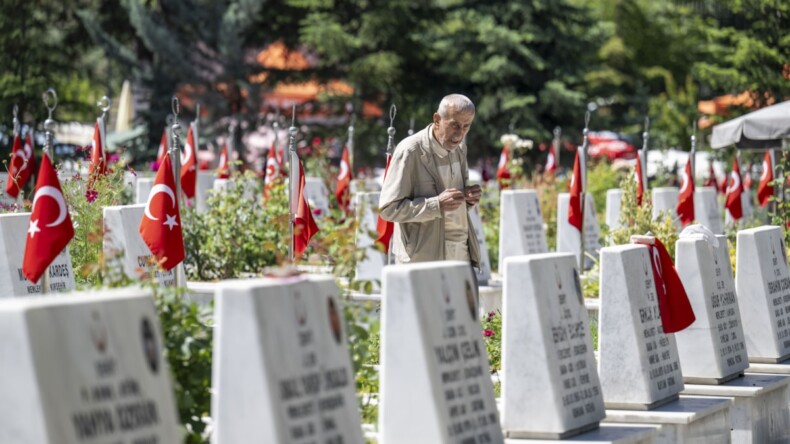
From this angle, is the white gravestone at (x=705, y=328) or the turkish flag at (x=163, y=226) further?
the turkish flag at (x=163, y=226)

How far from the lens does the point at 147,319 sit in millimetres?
5344

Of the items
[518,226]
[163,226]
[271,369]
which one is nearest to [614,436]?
[271,369]

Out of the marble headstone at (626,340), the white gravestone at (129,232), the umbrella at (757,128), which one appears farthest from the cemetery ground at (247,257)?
the umbrella at (757,128)

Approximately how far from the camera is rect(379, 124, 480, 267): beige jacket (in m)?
9.02

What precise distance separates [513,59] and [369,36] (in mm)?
3227

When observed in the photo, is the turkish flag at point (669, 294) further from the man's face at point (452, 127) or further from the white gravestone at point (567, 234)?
the white gravestone at point (567, 234)

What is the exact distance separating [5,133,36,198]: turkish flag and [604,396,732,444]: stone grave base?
6727 millimetres

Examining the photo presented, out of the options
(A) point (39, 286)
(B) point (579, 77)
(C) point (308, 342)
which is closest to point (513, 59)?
(B) point (579, 77)

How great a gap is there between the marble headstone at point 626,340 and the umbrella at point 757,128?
940 centimetres

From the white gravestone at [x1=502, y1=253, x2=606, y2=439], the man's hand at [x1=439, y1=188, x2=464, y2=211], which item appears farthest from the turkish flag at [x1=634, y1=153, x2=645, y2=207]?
the white gravestone at [x1=502, y1=253, x2=606, y2=439]

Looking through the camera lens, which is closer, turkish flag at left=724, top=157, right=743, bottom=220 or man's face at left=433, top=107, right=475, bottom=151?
man's face at left=433, top=107, right=475, bottom=151

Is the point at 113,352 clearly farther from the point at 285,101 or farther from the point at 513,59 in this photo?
the point at 285,101

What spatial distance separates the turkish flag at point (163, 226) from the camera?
1025cm

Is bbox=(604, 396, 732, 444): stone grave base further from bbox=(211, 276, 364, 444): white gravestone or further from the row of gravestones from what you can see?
bbox=(211, 276, 364, 444): white gravestone
